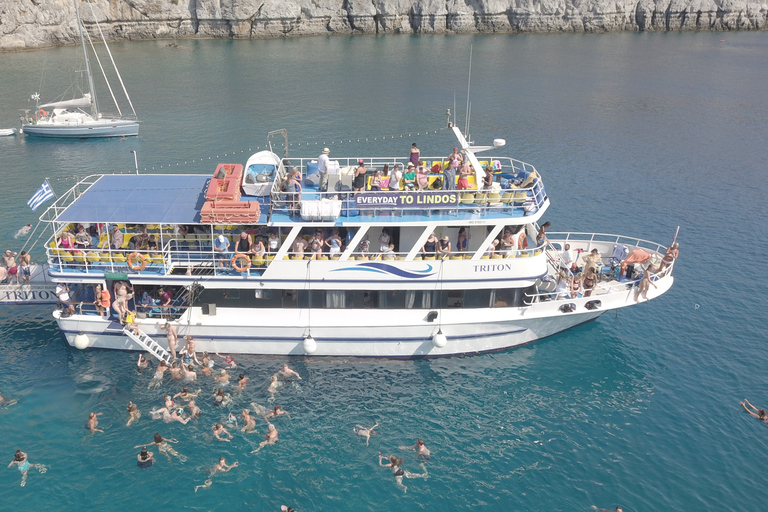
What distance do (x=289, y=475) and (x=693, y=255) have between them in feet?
90.1

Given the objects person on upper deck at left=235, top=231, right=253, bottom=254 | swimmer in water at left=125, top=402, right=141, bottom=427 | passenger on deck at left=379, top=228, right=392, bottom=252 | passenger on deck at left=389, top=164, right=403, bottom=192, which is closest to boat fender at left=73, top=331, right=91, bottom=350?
swimmer in water at left=125, top=402, right=141, bottom=427

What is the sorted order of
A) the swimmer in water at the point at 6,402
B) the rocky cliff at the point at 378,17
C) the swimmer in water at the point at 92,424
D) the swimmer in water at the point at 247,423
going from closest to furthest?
1. the swimmer in water at the point at 92,424
2. the swimmer in water at the point at 247,423
3. the swimmer in water at the point at 6,402
4. the rocky cliff at the point at 378,17

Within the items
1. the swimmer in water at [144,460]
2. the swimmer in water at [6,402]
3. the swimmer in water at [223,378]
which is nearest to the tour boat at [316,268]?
the swimmer in water at [223,378]

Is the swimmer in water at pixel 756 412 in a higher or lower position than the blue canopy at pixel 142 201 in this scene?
lower

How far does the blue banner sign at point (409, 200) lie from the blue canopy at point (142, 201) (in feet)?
21.9

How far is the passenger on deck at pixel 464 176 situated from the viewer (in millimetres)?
→ 25812

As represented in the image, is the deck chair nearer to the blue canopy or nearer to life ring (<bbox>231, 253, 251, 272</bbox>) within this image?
life ring (<bbox>231, 253, 251, 272</bbox>)

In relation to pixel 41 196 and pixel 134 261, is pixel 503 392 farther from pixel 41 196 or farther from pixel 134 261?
pixel 41 196

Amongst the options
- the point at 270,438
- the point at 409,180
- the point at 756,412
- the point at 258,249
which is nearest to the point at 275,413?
the point at 270,438

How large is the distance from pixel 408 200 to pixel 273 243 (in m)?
5.53

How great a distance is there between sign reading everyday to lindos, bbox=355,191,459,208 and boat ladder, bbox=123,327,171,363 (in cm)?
963

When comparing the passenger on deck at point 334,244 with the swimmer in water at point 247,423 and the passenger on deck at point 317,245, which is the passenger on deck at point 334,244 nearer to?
the passenger on deck at point 317,245

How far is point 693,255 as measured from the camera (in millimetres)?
37531

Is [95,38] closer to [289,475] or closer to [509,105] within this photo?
[509,105]
